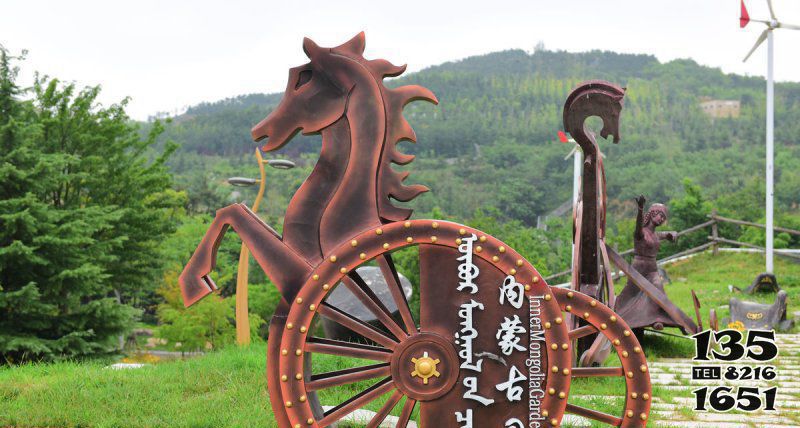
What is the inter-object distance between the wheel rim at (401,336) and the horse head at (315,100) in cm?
80

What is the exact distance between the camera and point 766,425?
18.1ft

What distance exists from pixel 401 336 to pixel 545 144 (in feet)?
213

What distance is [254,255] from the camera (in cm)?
432

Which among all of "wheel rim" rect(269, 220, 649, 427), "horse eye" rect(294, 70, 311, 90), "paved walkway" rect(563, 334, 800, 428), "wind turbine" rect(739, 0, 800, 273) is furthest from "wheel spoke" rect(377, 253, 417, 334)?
"wind turbine" rect(739, 0, 800, 273)

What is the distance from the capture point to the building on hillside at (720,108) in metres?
76.0

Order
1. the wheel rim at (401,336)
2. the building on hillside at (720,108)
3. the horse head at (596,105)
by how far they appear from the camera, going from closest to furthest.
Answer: the wheel rim at (401,336), the horse head at (596,105), the building on hillside at (720,108)

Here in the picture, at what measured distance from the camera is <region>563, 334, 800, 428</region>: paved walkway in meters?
5.51

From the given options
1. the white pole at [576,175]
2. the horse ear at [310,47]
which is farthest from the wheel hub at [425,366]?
the white pole at [576,175]

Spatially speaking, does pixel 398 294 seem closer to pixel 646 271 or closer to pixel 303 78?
pixel 303 78

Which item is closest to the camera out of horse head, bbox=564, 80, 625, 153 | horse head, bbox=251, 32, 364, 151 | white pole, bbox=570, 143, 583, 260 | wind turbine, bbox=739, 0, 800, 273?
horse head, bbox=251, 32, 364, 151

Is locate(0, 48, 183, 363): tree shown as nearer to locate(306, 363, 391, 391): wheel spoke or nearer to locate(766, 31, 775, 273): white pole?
locate(306, 363, 391, 391): wheel spoke

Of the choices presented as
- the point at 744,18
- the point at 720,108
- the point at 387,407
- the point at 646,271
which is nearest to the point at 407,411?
the point at 387,407

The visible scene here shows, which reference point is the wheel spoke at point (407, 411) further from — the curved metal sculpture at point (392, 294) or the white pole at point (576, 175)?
the white pole at point (576, 175)

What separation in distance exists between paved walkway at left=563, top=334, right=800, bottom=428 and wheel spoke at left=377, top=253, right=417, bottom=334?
1785mm
